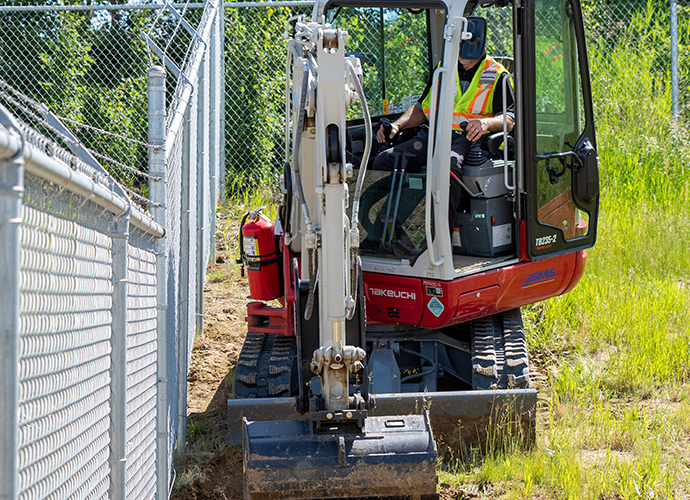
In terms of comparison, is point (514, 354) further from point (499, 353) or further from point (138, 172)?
point (138, 172)

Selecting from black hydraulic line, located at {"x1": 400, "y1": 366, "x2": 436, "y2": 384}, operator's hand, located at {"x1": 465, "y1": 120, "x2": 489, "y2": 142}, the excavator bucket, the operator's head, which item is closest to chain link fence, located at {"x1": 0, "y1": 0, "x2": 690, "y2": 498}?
the excavator bucket

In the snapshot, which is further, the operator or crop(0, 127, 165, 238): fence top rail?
the operator

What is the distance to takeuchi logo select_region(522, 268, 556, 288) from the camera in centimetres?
512

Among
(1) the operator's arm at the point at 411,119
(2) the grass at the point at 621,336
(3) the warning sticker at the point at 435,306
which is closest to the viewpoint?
(2) the grass at the point at 621,336

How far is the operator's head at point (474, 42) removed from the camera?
14.6 ft

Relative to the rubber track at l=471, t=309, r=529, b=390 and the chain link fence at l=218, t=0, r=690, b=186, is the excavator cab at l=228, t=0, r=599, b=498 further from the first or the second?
the chain link fence at l=218, t=0, r=690, b=186

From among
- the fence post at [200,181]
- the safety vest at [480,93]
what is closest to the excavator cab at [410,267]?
the safety vest at [480,93]

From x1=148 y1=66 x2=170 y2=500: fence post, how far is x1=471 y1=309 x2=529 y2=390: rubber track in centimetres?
198

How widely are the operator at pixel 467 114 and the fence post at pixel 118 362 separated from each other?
2.79 metres

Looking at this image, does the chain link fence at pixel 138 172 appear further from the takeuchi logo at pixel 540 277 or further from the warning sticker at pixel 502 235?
the takeuchi logo at pixel 540 277

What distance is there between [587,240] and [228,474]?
9.45 ft

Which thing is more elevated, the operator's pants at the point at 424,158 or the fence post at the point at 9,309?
the operator's pants at the point at 424,158

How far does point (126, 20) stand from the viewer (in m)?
10.8

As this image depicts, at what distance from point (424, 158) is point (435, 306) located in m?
0.94
